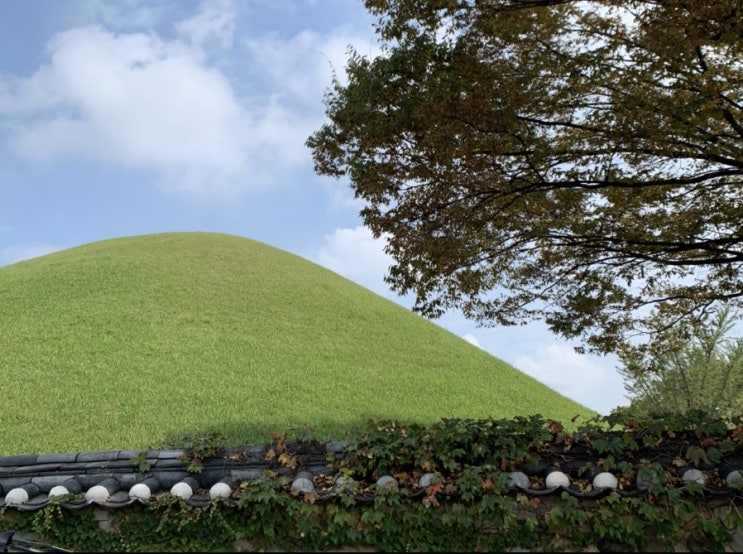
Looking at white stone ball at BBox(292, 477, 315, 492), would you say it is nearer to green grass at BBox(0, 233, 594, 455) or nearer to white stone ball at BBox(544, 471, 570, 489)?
white stone ball at BBox(544, 471, 570, 489)

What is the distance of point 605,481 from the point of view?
191 inches

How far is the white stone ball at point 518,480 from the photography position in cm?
493

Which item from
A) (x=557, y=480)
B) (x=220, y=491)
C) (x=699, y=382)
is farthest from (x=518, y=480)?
(x=699, y=382)

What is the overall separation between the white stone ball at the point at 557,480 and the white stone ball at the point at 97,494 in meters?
3.77

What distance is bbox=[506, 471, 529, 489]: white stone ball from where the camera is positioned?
4.93 metres

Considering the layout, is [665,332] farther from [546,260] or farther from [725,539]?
[725,539]

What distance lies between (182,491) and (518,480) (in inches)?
113

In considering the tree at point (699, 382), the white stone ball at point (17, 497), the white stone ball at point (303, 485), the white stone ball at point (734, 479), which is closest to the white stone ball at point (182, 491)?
the white stone ball at point (303, 485)

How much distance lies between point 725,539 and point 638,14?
4.60 m

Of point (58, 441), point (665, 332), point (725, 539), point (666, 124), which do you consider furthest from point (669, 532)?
point (58, 441)

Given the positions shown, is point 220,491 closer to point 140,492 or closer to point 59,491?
point 140,492

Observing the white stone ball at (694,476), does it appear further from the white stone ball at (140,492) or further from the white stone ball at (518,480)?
the white stone ball at (140,492)

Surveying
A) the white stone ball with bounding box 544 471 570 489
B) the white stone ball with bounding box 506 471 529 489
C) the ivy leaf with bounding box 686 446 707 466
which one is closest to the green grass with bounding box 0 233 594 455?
the white stone ball with bounding box 506 471 529 489

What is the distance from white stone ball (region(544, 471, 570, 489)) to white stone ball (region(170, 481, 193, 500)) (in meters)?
3.05
